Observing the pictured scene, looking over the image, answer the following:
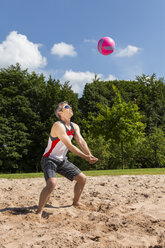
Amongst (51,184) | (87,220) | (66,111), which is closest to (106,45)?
(66,111)

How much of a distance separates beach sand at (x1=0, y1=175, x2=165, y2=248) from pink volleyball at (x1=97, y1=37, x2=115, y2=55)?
5.49m

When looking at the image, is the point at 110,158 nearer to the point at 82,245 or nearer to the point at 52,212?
the point at 52,212

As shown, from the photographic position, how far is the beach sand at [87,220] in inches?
119

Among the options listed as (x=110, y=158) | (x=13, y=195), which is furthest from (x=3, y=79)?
(x=13, y=195)

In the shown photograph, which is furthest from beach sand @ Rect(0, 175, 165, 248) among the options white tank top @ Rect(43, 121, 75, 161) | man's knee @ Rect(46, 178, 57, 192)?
white tank top @ Rect(43, 121, 75, 161)

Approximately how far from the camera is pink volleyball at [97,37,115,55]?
955 cm

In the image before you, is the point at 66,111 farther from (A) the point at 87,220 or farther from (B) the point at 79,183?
(A) the point at 87,220

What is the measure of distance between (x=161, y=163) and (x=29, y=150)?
15.1 meters

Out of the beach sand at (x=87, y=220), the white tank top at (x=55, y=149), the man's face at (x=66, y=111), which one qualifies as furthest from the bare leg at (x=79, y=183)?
the man's face at (x=66, y=111)

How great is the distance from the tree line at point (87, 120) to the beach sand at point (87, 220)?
1341cm

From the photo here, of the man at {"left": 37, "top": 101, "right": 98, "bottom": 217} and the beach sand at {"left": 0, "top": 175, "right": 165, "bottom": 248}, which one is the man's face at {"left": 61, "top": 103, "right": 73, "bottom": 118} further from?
the beach sand at {"left": 0, "top": 175, "right": 165, "bottom": 248}

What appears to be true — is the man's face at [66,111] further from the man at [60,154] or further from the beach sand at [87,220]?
the beach sand at [87,220]

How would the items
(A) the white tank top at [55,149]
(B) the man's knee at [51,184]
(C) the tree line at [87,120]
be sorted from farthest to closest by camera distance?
(C) the tree line at [87,120] → (A) the white tank top at [55,149] → (B) the man's knee at [51,184]

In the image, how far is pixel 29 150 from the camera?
2998 centimetres
